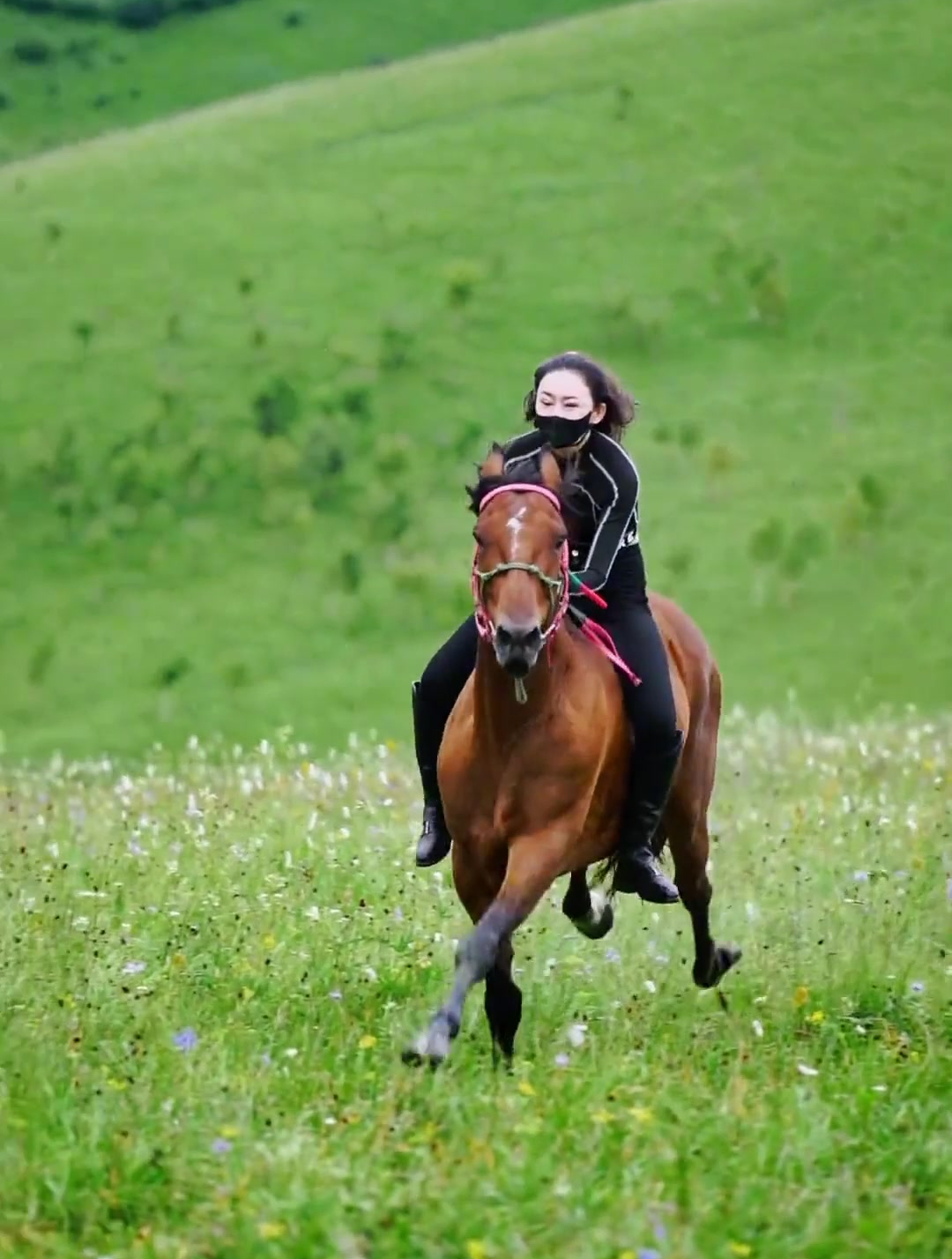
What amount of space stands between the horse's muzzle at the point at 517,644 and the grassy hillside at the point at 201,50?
52.6 meters

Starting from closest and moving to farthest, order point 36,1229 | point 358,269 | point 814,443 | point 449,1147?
point 36,1229 < point 449,1147 < point 814,443 < point 358,269

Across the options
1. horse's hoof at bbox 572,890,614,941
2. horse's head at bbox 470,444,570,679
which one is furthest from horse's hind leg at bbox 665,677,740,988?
horse's head at bbox 470,444,570,679

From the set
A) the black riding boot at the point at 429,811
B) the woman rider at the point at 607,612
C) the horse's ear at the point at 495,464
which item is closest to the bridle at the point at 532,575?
the horse's ear at the point at 495,464

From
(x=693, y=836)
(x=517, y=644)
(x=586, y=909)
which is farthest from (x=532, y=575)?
(x=693, y=836)

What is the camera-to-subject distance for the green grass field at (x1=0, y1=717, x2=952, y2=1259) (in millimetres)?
5707

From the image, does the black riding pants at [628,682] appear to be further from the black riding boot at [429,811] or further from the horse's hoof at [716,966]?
the horse's hoof at [716,966]

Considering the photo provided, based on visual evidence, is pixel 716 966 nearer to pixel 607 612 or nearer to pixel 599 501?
pixel 607 612

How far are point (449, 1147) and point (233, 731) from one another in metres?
22.2

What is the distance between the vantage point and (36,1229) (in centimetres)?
568

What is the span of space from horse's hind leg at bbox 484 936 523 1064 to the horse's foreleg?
45mm

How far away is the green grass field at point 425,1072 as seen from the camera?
5.71 meters

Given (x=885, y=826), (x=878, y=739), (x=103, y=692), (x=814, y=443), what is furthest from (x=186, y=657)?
(x=885, y=826)

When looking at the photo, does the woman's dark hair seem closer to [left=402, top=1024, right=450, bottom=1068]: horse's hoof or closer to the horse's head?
the horse's head

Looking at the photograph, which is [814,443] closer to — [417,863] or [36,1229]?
[417,863]
